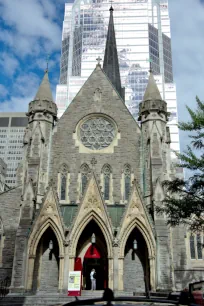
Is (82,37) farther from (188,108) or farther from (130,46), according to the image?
(188,108)

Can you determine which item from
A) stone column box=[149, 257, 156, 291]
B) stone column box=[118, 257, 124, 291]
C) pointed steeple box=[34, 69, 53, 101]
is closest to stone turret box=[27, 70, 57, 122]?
pointed steeple box=[34, 69, 53, 101]

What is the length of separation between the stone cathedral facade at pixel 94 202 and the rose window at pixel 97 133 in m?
0.07

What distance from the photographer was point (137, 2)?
71.7 m

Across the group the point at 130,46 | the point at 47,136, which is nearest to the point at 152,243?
the point at 47,136

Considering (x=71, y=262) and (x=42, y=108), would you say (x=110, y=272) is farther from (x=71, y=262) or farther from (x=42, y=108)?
(x=42, y=108)

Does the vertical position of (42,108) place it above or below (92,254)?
above

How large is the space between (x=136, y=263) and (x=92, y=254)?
246cm

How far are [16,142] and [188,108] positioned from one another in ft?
306

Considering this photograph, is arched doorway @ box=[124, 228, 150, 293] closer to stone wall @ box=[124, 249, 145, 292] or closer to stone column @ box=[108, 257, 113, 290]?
stone wall @ box=[124, 249, 145, 292]

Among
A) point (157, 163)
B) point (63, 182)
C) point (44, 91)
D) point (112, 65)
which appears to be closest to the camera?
point (157, 163)

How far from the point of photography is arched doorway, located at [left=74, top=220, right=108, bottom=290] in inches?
753

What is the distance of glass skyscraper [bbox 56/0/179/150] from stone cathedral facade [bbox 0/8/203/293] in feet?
132

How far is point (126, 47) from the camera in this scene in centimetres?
6794

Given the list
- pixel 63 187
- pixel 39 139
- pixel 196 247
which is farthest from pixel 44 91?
pixel 196 247
